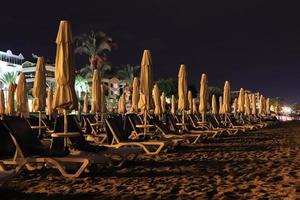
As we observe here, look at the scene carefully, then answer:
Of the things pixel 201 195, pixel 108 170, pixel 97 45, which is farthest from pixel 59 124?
pixel 97 45

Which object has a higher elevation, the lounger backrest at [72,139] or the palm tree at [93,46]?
the palm tree at [93,46]

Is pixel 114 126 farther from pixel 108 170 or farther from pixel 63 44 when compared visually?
pixel 63 44

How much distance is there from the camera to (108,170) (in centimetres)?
674

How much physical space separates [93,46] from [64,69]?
34.6 meters

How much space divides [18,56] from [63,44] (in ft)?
184

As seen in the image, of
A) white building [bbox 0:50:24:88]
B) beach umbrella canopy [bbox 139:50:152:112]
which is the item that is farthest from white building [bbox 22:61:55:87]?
beach umbrella canopy [bbox 139:50:152:112]

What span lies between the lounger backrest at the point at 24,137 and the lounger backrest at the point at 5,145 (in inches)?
16.2

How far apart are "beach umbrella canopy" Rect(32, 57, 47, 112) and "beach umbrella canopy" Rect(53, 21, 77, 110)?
4198 millimetres

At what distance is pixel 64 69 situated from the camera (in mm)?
7000

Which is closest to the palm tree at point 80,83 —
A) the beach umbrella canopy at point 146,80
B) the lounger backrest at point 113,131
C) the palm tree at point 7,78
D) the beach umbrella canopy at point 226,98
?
the palm tree at point 7,78

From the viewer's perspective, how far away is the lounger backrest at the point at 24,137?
570cm

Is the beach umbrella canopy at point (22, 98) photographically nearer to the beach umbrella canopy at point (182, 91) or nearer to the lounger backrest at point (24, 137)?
the beach umbrella canopy at point (182, 91)

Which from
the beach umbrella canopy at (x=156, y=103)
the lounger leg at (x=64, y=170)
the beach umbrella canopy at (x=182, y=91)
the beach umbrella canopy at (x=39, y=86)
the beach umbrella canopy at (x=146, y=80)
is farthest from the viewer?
the beach umbrella canopy at (x=156, y=103)

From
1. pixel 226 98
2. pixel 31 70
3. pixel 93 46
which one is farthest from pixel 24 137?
pixel 31 70
